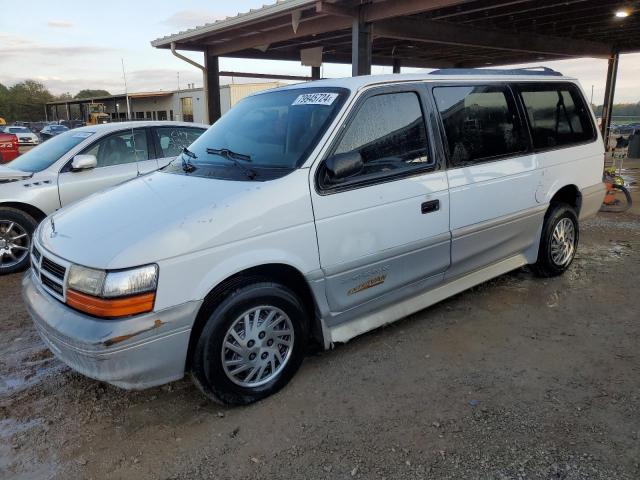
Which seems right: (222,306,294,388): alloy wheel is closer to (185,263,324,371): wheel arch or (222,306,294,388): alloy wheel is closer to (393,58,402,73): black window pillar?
(185,263,324,371): wheel arch

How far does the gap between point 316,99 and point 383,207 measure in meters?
0.87

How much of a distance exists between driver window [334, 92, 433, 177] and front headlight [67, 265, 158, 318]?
1392 mm

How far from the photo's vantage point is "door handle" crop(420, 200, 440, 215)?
3.51m

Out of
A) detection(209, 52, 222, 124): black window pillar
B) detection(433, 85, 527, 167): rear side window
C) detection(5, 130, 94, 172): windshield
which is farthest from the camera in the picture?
detection(209, 52, 222, 124): black window pillar

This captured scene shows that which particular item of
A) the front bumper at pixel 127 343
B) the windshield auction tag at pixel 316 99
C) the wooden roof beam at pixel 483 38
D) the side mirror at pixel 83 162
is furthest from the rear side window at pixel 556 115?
the wooden roof beam at pixel 483 38

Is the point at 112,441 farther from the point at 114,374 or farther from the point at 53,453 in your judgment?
the point at 114,374

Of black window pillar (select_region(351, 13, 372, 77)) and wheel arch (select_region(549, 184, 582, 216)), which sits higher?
black window pillar (select_region(351, 13, 372, 77))

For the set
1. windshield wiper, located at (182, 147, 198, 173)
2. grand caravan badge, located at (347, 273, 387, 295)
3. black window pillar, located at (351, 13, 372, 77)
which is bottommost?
grand caravan badge, located at (347, 273, 387, 295)

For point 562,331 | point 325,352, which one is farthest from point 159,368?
point 562,331

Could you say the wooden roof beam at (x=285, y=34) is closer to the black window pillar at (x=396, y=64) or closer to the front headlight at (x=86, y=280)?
the black window pillar at (x=396, y=64)

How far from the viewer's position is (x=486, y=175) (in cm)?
396

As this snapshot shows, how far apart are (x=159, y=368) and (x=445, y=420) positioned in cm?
159

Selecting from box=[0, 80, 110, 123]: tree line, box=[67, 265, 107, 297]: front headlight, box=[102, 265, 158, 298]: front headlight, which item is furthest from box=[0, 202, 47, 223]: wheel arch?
box=[0, 80, 110, 123]: tree line

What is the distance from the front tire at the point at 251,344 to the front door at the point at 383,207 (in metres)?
0.32
